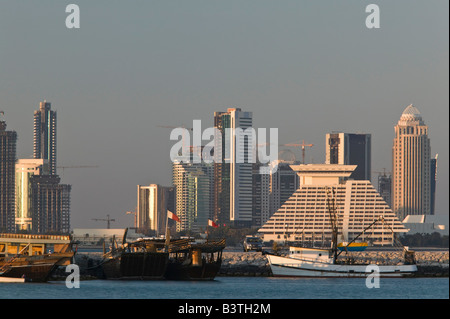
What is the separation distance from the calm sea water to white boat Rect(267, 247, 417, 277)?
4838 mm

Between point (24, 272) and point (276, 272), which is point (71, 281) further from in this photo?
point (276, 272)

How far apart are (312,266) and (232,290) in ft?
84.3

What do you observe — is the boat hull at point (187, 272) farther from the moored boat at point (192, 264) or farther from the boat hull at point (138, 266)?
the boat hull at point (138, 266)

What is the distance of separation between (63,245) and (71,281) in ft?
13.7

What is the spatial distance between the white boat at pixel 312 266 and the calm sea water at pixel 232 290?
4838 mm

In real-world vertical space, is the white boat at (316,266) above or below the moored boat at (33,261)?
below

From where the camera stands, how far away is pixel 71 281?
10300cm

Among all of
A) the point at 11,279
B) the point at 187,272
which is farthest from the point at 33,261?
the point at 187,272

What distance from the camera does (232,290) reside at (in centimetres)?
9638

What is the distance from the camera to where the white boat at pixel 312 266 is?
12025cm

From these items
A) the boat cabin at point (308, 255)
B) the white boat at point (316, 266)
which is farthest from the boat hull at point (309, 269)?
the boat cabin at point (308, 255)

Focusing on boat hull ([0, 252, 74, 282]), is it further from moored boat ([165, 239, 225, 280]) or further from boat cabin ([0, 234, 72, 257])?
moored boat ([165, 239, 225, 280])
